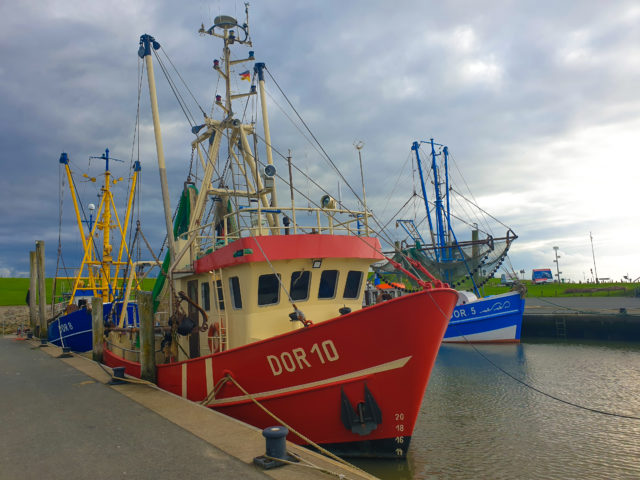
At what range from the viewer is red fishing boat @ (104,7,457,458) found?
6.80 meters

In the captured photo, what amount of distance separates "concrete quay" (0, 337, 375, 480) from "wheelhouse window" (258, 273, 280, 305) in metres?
2.13

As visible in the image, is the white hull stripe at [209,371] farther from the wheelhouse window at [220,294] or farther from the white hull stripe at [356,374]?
the white hull stripe at [356,374]

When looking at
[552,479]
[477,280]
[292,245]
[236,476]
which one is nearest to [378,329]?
[292,245]

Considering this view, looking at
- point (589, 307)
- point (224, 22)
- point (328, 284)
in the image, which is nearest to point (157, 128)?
point (224, 22)

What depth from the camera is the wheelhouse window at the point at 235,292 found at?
27.9 ft

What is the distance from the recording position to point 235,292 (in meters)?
8.60

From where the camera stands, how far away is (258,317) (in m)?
8.21

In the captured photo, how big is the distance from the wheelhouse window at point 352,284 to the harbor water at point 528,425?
3130mm

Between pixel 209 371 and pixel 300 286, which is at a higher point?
pixel 300 286

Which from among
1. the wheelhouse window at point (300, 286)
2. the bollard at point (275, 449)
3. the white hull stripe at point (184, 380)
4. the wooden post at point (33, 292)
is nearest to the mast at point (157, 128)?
the white hull stripe at point (184, 380)

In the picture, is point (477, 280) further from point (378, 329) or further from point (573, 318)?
point (378, 329)

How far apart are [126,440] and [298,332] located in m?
2.77

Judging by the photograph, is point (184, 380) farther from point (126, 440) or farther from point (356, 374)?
point (356, 374)

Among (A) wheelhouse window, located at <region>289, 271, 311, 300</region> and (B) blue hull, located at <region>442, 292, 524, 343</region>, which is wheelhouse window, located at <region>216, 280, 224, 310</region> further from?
(B) blue hull, located at <region>442, 292, 524, 343</region>
